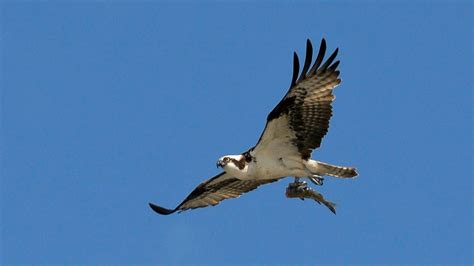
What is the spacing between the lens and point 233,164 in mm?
19969

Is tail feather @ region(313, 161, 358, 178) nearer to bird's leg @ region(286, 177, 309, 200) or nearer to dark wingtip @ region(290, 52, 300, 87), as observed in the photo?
bird's leg @ region(286, 177, 309, 200)

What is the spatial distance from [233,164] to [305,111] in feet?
4.68

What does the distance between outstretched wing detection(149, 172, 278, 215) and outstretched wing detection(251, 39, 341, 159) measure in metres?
1.67

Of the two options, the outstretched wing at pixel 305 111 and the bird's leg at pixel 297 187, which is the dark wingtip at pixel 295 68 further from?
the bird's leg at pixel 297 187

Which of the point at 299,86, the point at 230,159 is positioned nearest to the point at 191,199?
the point at 230,159

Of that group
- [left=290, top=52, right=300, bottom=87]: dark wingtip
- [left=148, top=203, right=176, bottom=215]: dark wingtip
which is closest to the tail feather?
[left=290, top=52, right=300, bottom=87]: dark wingtip

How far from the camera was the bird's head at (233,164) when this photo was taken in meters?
20.0

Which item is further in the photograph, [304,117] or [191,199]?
[191,199]

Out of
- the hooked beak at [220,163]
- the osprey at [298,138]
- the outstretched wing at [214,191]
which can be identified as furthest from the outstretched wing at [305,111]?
the outstretched wing at [214,191]

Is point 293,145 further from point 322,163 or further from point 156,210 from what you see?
point 156,210

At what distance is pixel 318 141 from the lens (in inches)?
782

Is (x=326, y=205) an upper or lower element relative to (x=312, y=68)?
lower

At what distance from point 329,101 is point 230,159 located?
1.81 m

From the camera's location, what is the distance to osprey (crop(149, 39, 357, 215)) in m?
19.5
